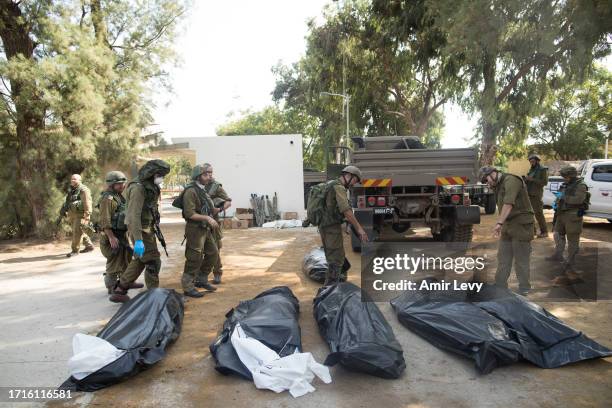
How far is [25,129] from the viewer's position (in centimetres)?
917

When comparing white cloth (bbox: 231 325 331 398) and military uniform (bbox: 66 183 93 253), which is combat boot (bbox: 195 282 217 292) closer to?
white cloth (bbox: 231 325 331 398)

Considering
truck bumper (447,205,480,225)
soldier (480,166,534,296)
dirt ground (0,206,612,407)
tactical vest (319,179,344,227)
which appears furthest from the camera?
truck bumper (447,205,480,225)

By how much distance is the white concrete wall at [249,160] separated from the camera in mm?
13367

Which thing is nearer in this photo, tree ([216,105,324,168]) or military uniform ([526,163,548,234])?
military uniform ([526,163,548,234])

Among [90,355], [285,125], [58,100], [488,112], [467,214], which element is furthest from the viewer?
[285,125]

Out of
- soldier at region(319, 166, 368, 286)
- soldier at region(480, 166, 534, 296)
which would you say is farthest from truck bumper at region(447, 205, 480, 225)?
soldier at region(319, 166, 368, 286)

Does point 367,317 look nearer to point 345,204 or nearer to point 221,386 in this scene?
point 221,386

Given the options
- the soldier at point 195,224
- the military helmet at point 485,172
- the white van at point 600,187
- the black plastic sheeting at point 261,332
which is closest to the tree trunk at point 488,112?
the white van at point 600,187

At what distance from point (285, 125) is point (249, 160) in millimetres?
20061

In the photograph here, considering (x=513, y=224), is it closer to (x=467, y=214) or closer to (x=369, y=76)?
(x=467, y=214)

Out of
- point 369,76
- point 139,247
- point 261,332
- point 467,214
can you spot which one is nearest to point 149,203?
point 139,247

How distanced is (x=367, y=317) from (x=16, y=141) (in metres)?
9.66

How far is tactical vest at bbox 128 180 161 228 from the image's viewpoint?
4.40m

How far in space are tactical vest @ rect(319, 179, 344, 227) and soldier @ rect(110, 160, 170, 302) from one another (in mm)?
1802
